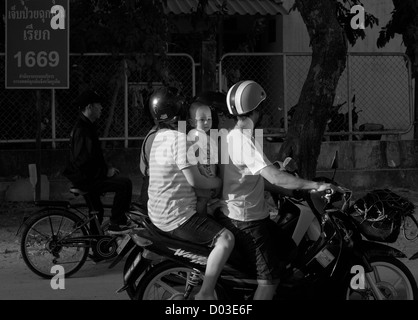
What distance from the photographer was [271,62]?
13.0 metres

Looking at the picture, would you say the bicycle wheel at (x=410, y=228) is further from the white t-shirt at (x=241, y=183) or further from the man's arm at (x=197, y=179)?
the man's arm at (x=197, y=179)

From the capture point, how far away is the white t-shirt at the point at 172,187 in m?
5.53

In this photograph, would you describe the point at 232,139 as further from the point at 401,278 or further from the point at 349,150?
the point at 349,150

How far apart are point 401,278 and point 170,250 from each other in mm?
1648

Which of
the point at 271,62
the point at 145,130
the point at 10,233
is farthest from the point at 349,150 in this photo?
the point at 10,233

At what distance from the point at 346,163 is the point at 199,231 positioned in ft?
25.7

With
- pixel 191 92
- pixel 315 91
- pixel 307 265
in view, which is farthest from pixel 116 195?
pixel 191 92

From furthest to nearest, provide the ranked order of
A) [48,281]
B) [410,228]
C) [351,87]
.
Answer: [351,87]
[410,228]
[48,281]

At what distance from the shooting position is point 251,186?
18.2ft

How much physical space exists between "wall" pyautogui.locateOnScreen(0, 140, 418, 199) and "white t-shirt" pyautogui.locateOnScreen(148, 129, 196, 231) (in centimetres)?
651

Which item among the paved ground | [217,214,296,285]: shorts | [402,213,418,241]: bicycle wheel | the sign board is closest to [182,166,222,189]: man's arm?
[217,214,296,285]: shorts

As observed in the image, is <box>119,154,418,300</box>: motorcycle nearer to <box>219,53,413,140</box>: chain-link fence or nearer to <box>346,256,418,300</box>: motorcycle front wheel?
<box>346,256,418,300</box>: motorcycle front wheel

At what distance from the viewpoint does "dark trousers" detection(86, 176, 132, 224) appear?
8062mm

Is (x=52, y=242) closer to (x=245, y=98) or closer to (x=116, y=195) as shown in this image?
(x=116, y=195)
